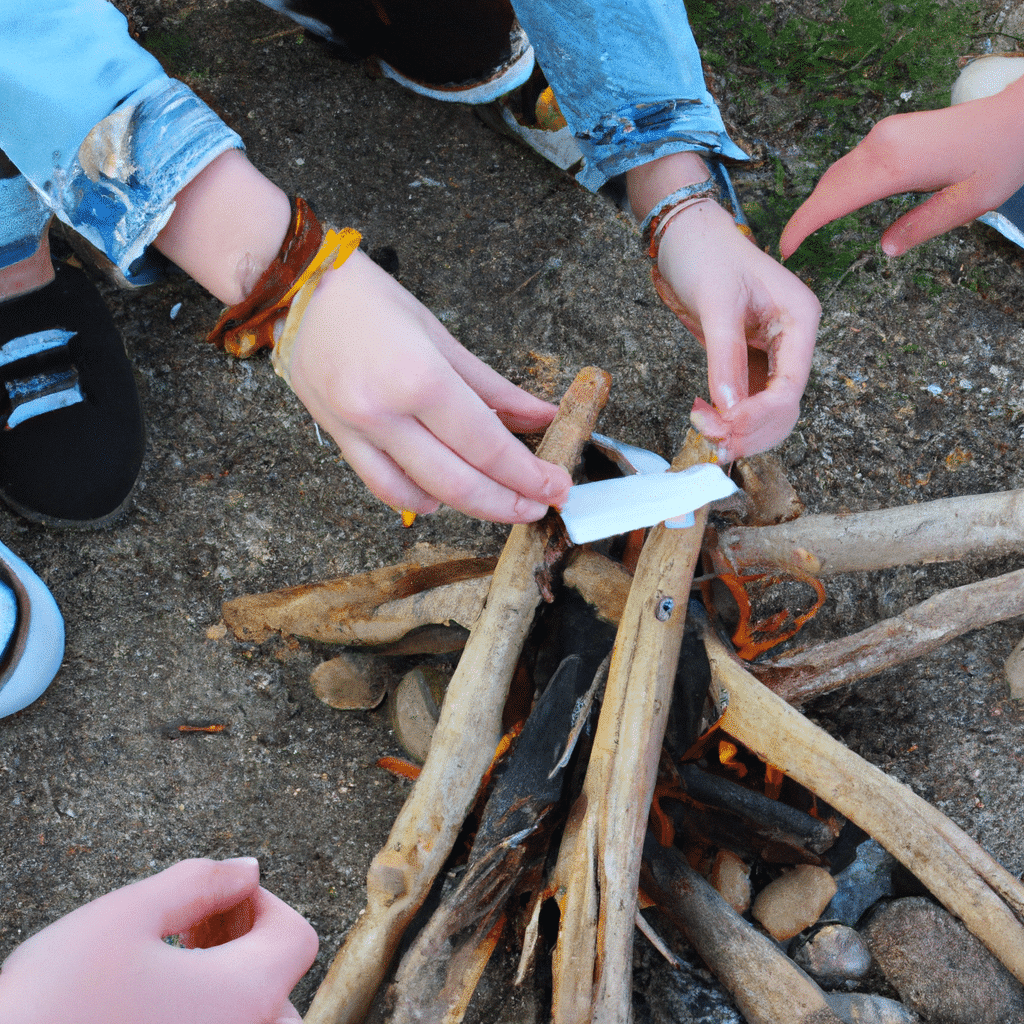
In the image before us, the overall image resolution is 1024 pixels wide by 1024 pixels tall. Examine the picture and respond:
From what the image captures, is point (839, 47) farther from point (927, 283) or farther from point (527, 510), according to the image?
point (527, 510)

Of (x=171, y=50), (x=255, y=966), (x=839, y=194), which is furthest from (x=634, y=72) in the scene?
(x=255, y=966)

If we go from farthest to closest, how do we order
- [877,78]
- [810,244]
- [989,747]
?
[877,78] < [810,244] < [989,747]

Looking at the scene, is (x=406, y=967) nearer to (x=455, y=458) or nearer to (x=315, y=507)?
(x=455, y=458)

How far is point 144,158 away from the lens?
84cm

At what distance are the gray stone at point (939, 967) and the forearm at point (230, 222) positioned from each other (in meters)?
1.11

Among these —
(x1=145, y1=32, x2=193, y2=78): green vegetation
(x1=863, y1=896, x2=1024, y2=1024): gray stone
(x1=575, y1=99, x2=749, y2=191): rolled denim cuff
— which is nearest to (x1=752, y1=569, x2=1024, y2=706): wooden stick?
(x1=863, y1=896, x2=1024, y2=1024): gray stone

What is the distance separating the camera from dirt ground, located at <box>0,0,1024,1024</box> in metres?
1.29

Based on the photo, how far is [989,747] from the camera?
50.7 inches

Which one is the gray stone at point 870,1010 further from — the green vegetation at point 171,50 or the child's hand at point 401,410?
the green vegetation at point 171,50

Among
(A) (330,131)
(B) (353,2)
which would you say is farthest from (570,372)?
(B) (353,2)

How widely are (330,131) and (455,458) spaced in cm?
106

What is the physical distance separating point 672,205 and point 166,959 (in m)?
1.04

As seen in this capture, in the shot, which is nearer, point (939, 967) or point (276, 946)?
point (276, 946)

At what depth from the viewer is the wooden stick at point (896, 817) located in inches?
32.2
